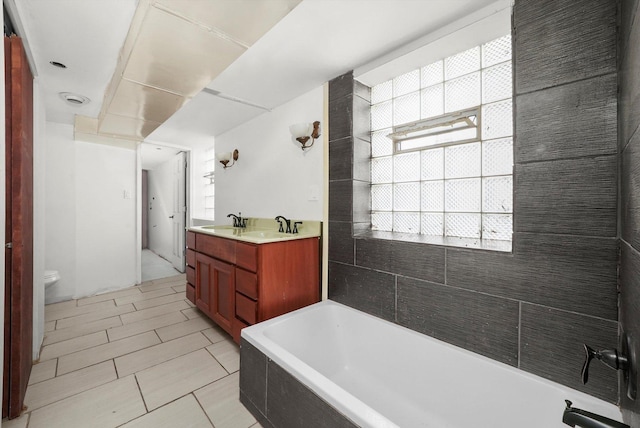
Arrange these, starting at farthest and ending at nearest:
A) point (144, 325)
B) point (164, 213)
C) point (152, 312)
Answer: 1. point (164, 213)
2. point (152, 312)
3. point (144, 325)

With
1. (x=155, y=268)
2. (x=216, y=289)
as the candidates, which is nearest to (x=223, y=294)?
(x=216, y=289)

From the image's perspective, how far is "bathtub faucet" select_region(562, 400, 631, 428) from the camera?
0.65 metres

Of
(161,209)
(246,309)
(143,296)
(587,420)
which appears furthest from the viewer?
(161,209)

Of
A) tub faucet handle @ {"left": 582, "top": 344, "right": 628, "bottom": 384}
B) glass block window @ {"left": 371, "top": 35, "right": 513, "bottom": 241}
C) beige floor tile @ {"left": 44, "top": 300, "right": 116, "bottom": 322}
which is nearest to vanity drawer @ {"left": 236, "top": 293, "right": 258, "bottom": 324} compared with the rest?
glass block window @ {"left": 371, "top": 35, "right": 513, "bottom": 241}

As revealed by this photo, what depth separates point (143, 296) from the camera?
3332 millimetres

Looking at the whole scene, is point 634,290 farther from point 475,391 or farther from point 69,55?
point 69,55

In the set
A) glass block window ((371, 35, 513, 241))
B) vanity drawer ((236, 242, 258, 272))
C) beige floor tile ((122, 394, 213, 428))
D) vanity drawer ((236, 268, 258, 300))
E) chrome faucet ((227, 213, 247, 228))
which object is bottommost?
beige floor tile ((122, 394, 213, 428))

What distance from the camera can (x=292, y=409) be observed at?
118 cm

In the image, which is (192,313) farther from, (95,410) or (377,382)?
(377,382)

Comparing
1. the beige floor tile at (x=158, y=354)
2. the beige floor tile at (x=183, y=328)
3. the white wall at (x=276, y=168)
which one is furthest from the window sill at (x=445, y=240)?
the beige floor tile at (x=183, y=328)

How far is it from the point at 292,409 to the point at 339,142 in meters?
1.75

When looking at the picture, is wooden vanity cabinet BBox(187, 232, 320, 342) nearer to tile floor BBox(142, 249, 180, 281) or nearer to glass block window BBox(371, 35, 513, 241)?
glass block window BBox(371, 35, 513, 241)

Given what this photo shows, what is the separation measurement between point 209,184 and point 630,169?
4.44m

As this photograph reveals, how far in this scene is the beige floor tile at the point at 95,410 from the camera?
54.4 inches
